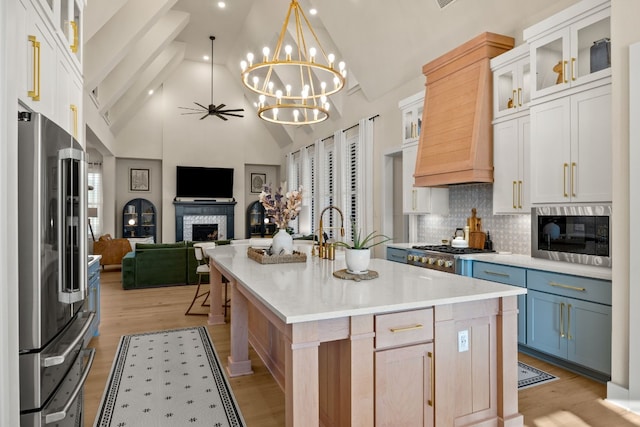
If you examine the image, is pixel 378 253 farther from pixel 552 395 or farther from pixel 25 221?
pixel 25 221

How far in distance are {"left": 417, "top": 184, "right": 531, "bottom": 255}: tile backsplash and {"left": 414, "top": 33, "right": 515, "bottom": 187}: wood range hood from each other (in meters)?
0.55

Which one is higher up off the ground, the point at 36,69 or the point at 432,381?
the point at 36,69

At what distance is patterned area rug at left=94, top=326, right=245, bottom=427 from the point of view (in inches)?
96.7

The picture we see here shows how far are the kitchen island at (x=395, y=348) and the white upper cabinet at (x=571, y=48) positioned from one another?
6.37 ft

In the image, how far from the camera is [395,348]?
1.85 metres

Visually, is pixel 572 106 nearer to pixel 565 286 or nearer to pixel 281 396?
pixel 565 286

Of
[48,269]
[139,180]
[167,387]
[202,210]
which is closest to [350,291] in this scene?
[48,269]

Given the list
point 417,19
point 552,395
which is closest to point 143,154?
point 417,19

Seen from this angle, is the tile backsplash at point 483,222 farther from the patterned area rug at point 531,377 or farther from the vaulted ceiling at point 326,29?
the vaulted ceiling at point 326,29

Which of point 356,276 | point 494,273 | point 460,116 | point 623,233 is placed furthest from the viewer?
point 460,116

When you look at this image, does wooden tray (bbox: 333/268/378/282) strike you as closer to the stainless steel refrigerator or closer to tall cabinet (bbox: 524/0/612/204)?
the stainless steel refrigerator

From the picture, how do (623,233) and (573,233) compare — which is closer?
(623,233)

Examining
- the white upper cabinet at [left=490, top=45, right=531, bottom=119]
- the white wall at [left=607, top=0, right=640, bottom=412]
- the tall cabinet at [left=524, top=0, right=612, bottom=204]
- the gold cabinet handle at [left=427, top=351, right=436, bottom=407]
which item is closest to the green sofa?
the white upper cabinet at [left=490, top=45, right=531, bottom=119]

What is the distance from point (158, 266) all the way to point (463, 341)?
5.91m
